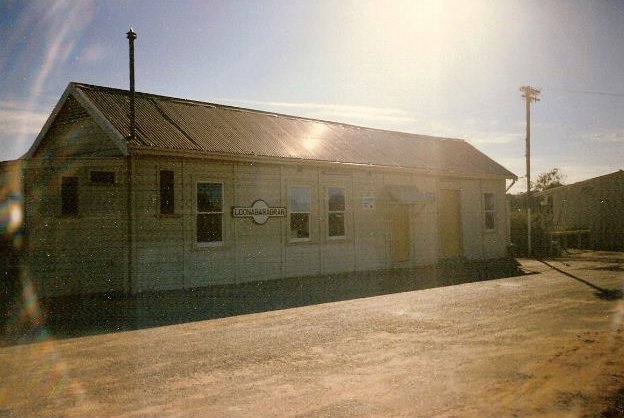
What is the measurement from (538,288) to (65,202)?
36.6 feet

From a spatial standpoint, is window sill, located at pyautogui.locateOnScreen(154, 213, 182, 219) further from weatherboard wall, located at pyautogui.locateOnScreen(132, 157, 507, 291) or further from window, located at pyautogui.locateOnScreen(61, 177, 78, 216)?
window, located at pyautogui.locateOnScreen(61, 177, 78, 216)

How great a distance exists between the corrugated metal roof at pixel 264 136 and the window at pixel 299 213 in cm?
101

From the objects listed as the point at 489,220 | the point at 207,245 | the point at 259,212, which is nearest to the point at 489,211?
the point at 489,220

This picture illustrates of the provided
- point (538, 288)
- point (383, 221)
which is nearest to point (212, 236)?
point (383, 221)

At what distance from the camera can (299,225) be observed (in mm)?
16062

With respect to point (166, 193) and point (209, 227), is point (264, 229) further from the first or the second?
point (166, 193)

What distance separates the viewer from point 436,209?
67.7 feet

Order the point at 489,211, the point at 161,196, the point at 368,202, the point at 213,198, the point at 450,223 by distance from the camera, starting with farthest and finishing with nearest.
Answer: the point at 489,211
the point at 450,223
the point at 368,202
the point at 213,198
the point at 161,196

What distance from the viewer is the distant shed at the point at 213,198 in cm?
1251

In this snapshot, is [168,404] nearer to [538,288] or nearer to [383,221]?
[538,288]

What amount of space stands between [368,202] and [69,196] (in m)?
8.95

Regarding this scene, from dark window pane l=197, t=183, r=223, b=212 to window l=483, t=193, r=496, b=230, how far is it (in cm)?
1294

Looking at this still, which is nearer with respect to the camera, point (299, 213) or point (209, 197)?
point (209, 197)

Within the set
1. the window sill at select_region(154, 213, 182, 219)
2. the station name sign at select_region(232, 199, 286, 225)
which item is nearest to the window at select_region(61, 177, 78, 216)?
the window sill at select_region(154, 213, 182, 219)
